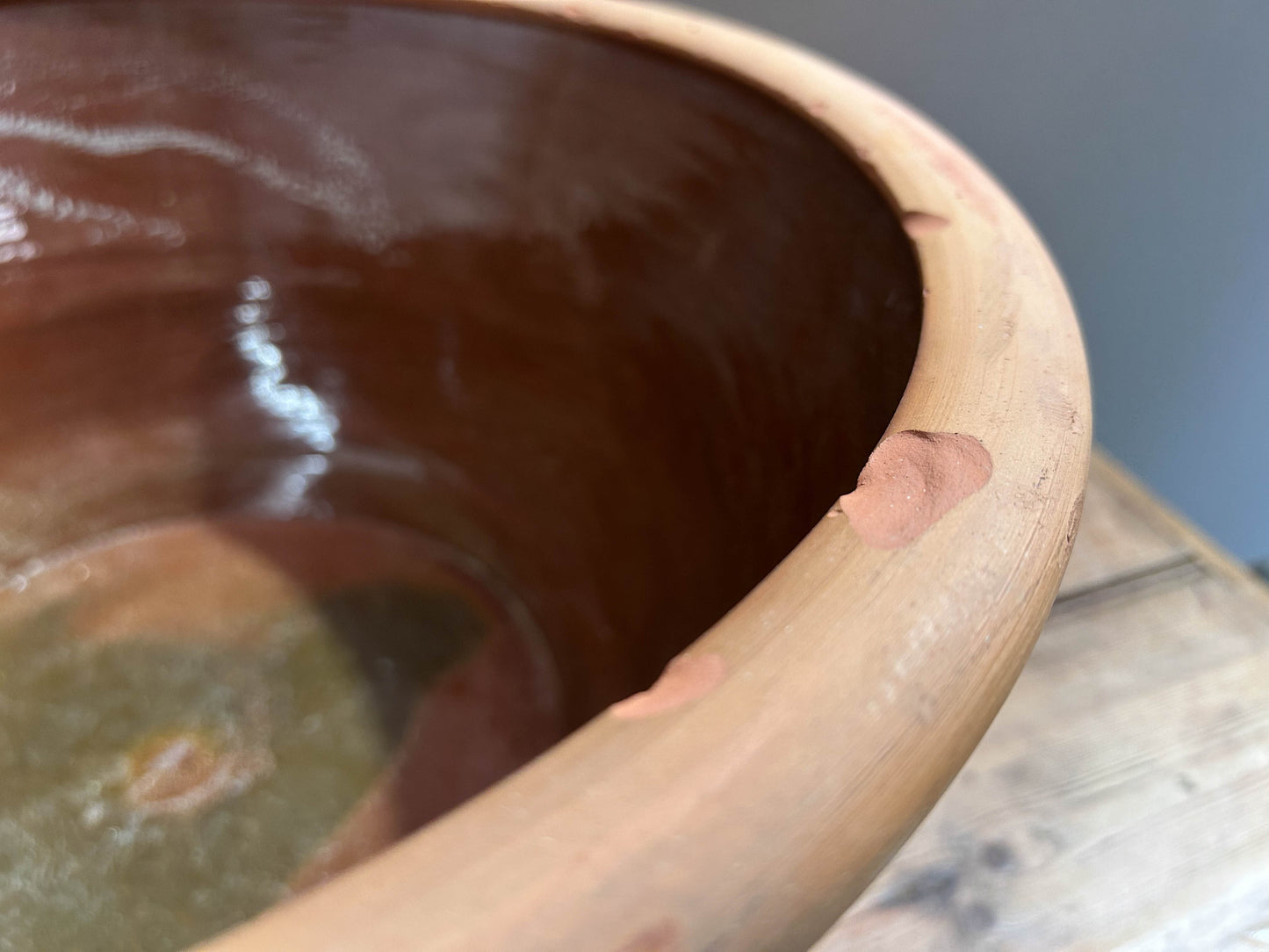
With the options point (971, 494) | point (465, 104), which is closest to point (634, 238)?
point (465, 104)

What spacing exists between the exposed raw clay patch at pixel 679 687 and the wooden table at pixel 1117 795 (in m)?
0.16

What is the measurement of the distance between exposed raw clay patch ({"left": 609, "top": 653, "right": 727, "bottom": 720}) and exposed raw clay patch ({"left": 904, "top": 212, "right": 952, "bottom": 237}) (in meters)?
0.14

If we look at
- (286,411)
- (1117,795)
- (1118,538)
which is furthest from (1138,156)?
(286,411)

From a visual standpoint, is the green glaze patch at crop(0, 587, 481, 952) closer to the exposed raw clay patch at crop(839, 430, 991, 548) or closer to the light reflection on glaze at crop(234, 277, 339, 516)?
the light reflection on glaze at crop(234, 277, 339, 516)

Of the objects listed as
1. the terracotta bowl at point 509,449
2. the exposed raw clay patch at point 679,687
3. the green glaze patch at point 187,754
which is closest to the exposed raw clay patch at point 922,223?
the terracotta bowl at point 509,449

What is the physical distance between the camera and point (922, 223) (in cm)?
21

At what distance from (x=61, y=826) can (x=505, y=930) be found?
0.34 m

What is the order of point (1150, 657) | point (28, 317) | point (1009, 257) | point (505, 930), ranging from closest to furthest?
point (505, 930), point (1009, 257), point (1150, 657), point (28, 317)

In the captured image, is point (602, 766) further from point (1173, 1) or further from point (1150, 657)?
point (1173, 1)

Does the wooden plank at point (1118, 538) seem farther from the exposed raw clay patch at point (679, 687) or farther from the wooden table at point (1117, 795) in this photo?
the exposed raw clay patch at point (679, 687)

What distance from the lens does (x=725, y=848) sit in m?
0.10

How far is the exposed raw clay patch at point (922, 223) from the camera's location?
0.21 metres

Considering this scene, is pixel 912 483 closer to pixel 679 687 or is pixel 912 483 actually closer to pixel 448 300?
pixel 679 687

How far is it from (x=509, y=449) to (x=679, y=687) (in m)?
0.33
